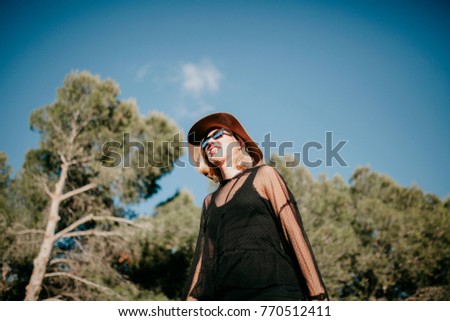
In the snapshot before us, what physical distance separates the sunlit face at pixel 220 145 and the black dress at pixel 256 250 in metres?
0.30

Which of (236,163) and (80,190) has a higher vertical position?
(80,190)

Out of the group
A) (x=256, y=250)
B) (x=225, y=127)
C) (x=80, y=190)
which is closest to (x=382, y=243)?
(x=80, y=190)

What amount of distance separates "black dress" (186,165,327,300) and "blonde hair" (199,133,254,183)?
0.91 ft

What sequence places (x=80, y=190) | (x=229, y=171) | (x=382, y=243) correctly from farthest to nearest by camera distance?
1. (x=382, y=243)
2. (x=80, y=190)
3. (x=229, y=171)

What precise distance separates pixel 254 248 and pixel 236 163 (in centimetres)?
69

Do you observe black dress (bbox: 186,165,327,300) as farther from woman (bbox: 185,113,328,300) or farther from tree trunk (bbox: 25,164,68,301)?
tree trunk (bbox: 25,164,68,301)

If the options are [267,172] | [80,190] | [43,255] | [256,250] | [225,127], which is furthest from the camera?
[80,190]

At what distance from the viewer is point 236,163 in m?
1.74

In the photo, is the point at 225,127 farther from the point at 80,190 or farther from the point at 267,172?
the point at 80,190

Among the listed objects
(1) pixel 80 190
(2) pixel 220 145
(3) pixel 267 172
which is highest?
(1) pixel 80 190

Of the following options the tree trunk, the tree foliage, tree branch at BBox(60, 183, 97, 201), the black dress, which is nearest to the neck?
the black dress

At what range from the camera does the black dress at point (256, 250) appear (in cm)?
106

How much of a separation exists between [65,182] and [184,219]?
435cm
